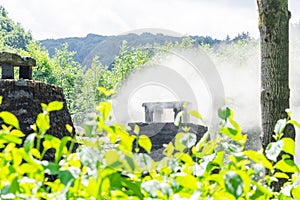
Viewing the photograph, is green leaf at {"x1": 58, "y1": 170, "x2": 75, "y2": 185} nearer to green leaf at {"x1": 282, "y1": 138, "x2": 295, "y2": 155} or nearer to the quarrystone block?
green leaf at {"x1": 282, "y1": 138, "x2": 295, "y2": 155}

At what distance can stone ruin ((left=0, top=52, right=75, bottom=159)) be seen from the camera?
3.24 meters

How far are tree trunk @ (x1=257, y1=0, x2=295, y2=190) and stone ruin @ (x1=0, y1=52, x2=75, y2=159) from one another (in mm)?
1379

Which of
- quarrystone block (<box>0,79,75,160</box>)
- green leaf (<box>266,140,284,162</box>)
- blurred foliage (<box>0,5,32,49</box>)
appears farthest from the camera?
blurred foliage (<box>0,5,32,49</box>)

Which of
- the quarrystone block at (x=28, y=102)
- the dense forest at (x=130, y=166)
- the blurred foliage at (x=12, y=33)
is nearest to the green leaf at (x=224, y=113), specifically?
the dense forest at (x=130, y=166)

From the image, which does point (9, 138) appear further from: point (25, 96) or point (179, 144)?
point (25, 96)

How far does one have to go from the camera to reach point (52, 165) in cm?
72

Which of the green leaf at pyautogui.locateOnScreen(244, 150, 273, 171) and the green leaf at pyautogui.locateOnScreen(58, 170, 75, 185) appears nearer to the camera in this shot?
the green leaf at pyautogui.locateOnScreen(58, 170, 75, 185)

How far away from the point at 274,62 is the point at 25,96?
64.9 inches

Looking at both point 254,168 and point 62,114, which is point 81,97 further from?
point 254,168

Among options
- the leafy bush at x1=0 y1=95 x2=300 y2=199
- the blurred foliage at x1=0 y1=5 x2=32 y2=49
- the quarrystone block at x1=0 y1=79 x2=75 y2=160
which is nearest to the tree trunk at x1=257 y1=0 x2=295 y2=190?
the quarrystone block at x1=0 y1=79 x2=75 y2=160

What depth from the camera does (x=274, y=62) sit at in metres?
2.42

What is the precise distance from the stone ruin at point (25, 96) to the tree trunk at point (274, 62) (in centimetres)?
138

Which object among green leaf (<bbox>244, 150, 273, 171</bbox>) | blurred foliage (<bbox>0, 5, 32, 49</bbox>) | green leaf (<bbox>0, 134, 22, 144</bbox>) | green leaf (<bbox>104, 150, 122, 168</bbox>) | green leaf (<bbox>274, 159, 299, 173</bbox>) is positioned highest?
blurred foliage (<bbox>0, 5, 32, 49</bbox>)

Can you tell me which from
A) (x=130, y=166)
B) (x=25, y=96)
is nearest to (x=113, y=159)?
(x=130, y=166)
